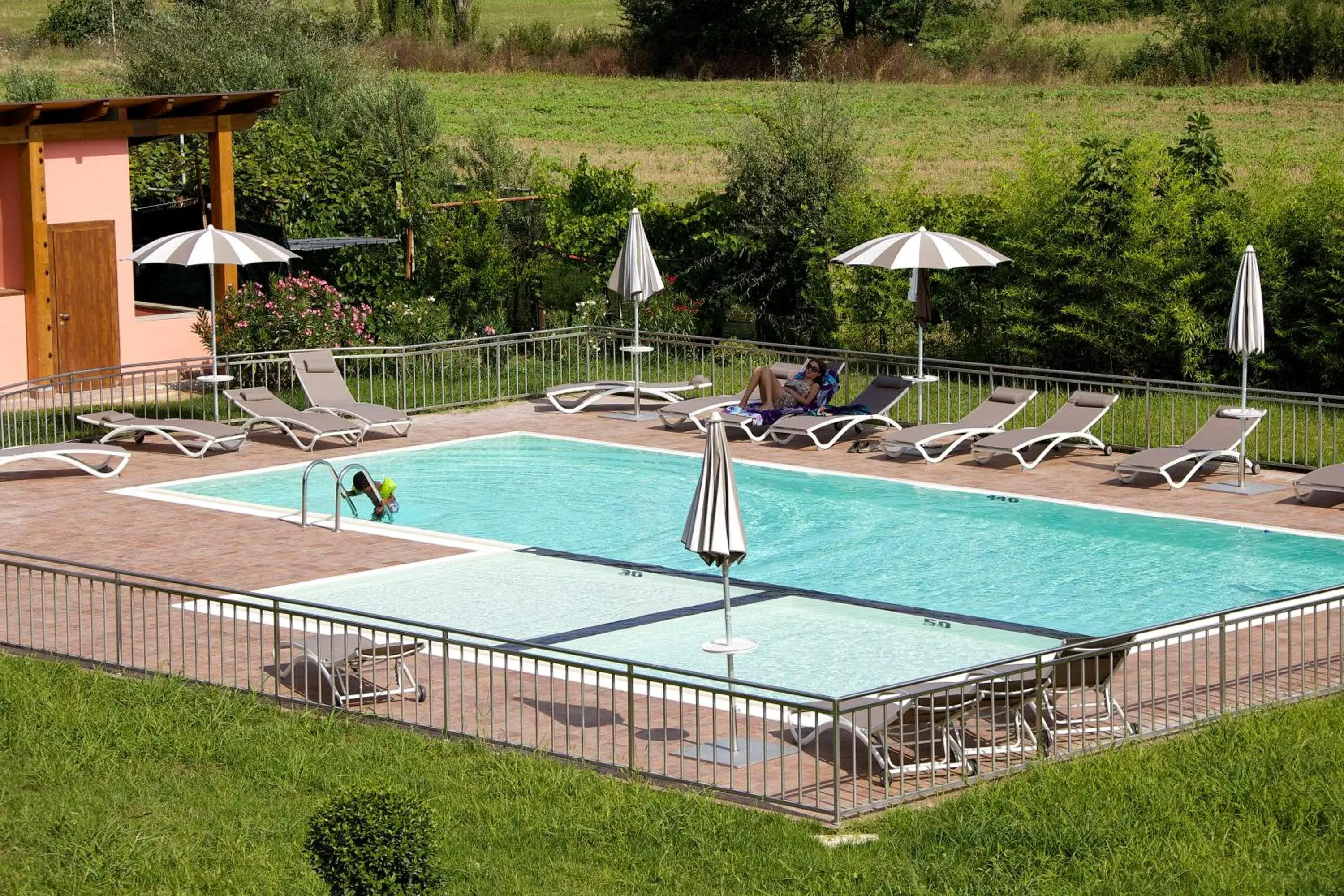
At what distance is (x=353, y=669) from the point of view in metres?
12.7

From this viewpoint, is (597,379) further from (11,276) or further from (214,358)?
(11,276)

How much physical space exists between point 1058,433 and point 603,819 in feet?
39.3

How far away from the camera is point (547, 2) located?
8625 centimetres

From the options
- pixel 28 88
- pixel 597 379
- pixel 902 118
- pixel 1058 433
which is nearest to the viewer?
pixel 1058 433

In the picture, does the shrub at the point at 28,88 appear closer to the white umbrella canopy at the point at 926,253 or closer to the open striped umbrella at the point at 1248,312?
the white umbrella canopy at the point at 926,253

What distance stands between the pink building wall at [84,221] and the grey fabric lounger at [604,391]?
508cm

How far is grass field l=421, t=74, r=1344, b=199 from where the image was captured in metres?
41.2

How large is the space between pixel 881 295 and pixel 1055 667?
15.5 m

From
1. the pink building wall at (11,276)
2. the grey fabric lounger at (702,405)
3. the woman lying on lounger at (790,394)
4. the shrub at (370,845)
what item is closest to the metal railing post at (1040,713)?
the shrub at (370,845)

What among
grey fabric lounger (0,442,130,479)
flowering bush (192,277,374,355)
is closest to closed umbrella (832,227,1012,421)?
flowering bush (192,277,374,355)

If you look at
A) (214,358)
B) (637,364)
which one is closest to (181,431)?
(214,358)

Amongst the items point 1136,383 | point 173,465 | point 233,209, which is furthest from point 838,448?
point 233,209

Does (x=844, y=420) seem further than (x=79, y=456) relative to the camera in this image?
Yes

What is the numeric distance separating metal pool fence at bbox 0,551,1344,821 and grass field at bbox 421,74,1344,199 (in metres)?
24.6
